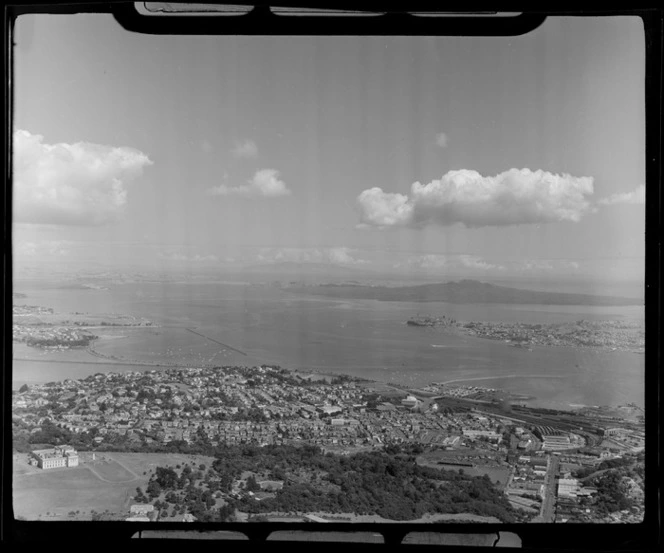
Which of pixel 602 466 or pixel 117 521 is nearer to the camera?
pixel 117 521

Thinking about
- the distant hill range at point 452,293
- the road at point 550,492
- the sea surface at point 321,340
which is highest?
the distant hill range at point 452,293

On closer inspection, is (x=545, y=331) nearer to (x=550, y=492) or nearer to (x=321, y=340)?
(x=550, y=492)

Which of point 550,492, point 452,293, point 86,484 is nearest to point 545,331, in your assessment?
point 452,293

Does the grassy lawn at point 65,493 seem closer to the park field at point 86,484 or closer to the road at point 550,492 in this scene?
the park field at point 86,484

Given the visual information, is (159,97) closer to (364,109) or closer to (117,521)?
(364,109)

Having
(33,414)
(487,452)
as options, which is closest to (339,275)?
(487,452)

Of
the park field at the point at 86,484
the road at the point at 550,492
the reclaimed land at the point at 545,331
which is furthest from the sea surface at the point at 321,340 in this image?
the park field at the point at 86,484
